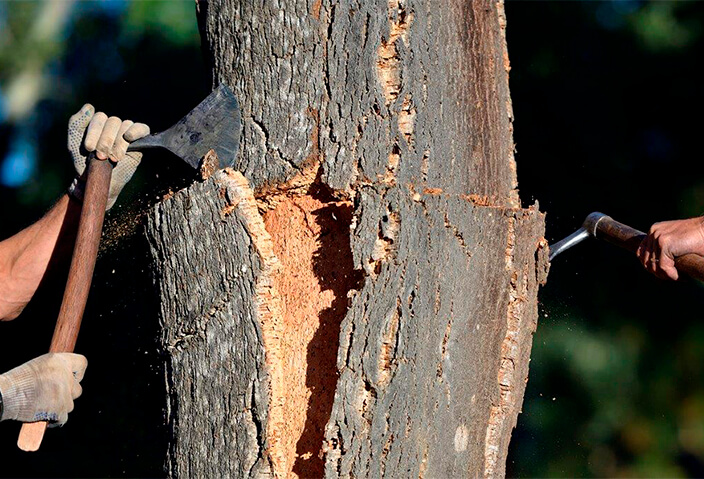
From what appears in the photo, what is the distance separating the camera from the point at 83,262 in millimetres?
2006

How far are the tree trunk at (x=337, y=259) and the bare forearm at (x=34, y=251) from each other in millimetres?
593

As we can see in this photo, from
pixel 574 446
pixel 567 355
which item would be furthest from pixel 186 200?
pixel 574 446

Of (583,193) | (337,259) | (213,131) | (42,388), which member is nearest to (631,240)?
(337,259)

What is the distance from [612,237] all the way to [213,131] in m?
1.13

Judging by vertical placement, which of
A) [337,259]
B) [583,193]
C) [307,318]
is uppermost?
[583,193]

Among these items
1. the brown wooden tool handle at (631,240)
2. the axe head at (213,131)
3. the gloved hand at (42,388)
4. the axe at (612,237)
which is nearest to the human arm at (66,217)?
the axe head at (213,131)

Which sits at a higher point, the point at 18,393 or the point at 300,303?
the point at 300,303

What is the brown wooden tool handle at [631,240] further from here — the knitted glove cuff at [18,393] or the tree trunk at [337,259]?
the knitted glove cuff at [18,393]

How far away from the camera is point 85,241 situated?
2.02 metres

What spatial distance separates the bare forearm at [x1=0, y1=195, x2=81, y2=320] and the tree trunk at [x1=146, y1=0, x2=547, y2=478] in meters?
0.59

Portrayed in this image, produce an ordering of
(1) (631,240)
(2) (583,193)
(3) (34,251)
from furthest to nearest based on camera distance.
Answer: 1. (2) (583,193)
2. (3) (34,251)
3. (1) (631,240)

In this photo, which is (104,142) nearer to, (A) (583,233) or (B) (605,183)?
(A) (583,233)

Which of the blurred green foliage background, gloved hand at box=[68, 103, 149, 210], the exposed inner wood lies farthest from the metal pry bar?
the blurred green foliage background

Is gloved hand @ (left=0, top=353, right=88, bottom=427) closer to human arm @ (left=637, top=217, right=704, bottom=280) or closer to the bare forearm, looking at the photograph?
the bare forearm
